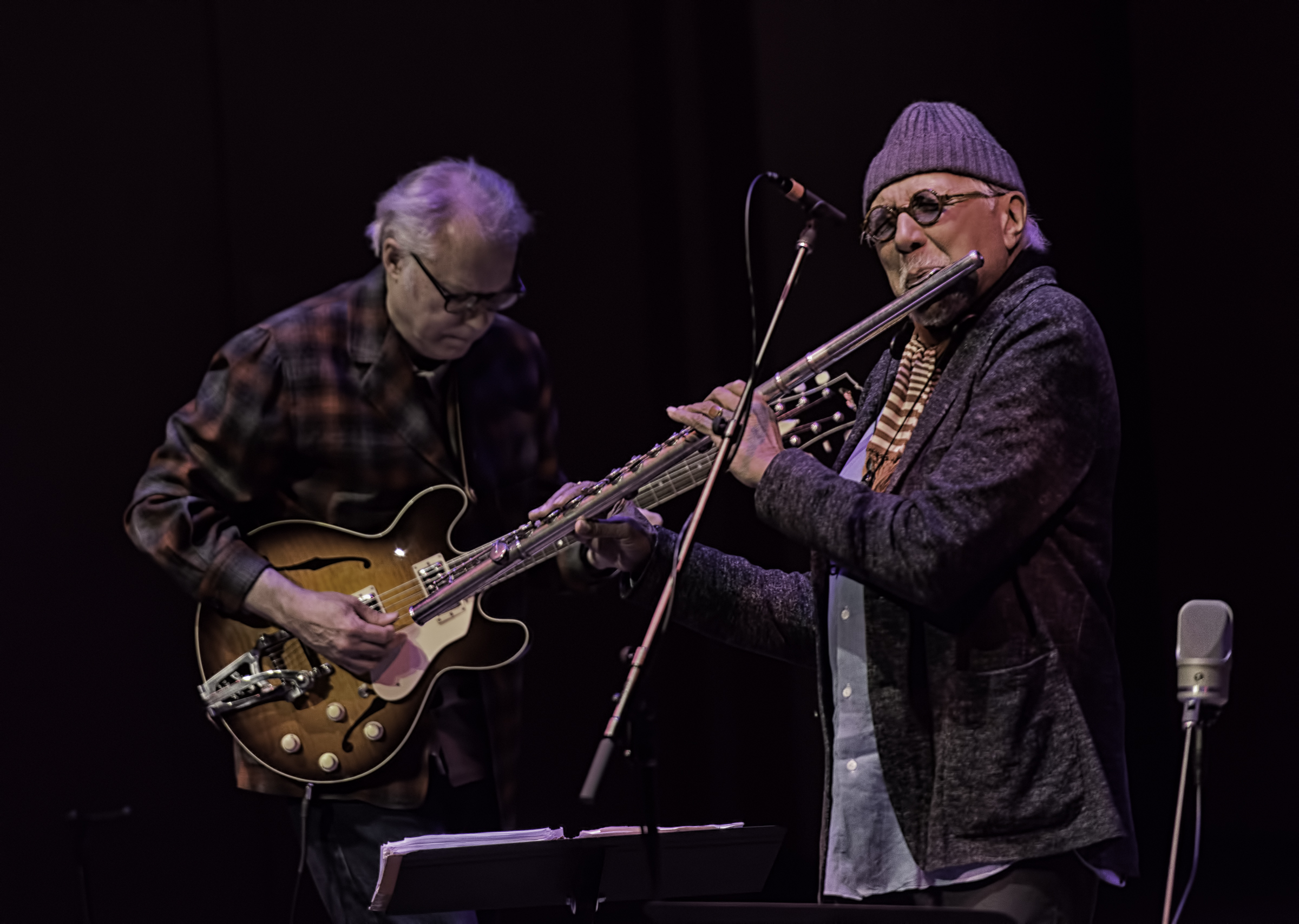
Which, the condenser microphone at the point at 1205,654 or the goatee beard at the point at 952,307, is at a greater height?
the goatee beard at the point at 952,307

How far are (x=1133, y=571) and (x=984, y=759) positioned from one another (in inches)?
95.6

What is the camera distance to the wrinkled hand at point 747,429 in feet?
6.69

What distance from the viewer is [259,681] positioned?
10.2ft

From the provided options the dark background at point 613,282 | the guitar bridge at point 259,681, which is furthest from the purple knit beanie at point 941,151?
the dark background at point 613,282

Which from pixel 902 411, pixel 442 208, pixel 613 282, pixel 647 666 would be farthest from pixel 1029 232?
pixel 613 282

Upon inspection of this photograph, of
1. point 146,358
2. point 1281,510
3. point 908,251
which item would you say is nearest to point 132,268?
point 146,358

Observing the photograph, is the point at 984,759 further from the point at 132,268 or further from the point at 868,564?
the point at 132,268

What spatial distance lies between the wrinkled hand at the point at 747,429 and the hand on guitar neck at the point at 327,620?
1.21m

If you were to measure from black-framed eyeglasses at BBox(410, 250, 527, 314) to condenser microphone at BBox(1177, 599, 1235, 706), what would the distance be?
180 cm

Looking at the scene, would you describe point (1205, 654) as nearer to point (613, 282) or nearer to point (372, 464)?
point (372, 464)

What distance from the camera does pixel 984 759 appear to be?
189 cm

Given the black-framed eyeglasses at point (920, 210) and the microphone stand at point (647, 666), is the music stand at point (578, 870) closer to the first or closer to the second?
the microphone stand at point (647, 666)

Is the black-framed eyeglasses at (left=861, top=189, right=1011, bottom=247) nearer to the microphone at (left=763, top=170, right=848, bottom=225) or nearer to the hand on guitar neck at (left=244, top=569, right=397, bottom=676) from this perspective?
the microphone at (left=763, top=170, right=848, bottom=225)

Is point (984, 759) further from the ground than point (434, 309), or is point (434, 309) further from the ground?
point (434, 309)
